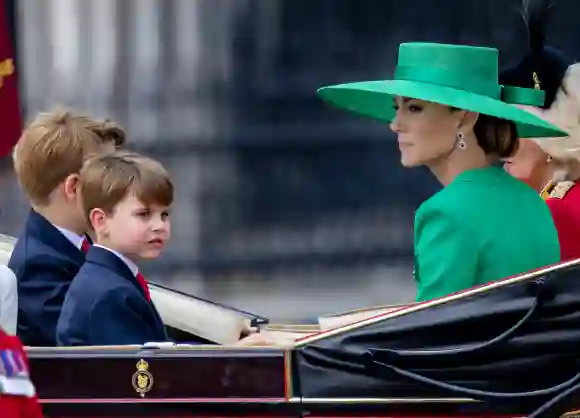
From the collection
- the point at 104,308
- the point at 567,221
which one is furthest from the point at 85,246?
the point at 567,221

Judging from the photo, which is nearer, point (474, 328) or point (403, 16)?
point (474, 328)

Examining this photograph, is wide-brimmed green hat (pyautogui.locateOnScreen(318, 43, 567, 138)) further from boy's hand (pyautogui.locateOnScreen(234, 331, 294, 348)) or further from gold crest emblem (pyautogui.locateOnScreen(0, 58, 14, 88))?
gold crest emblem (pyautogui.locateOnScreen(0, 58, 14, 88))

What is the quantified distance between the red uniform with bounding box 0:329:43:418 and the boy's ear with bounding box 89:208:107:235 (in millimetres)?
556

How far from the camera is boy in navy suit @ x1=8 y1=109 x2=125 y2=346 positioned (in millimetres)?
3193

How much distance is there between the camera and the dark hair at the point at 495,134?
3092 millimetres

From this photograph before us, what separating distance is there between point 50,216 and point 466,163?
86cm

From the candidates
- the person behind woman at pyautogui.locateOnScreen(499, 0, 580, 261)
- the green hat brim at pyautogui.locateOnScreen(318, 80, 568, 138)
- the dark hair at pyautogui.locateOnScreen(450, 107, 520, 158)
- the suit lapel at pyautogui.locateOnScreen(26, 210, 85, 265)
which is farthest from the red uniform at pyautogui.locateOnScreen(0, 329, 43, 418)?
the person behind woman at pyautogui.locateOnScreen(499, 0, 580, 261)

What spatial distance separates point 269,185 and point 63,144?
561 cm

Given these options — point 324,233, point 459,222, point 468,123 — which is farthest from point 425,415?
point 324,233

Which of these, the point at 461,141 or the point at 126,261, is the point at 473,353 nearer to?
the point at 461,141

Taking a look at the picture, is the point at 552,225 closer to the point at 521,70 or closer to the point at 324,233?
the point at 521,70

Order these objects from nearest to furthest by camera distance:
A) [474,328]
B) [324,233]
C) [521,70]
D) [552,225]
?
[474,328]
[552,225]
[521,70]
[324,233]

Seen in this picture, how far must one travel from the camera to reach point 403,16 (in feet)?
28.7

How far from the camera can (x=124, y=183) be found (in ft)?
10.0
